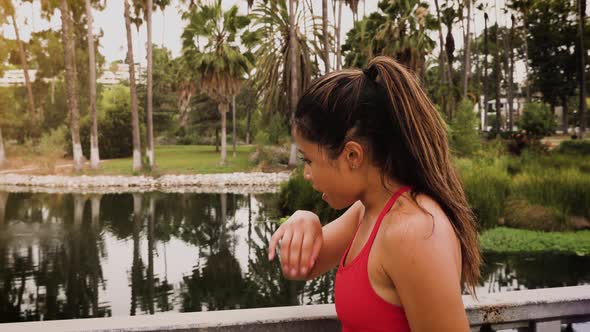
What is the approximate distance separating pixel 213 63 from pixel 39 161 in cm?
842

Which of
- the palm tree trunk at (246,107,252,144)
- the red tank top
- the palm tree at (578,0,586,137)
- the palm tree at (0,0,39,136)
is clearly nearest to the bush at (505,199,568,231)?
the red tank top

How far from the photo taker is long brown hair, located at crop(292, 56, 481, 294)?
2.85ft

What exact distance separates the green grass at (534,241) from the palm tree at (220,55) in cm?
1628

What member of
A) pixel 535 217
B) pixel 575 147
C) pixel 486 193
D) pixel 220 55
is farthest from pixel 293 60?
pixel 535 217

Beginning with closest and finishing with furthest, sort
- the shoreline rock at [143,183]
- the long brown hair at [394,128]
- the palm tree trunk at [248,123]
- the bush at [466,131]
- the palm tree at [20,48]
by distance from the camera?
the long brown hair at [394,128] → the bush at [466,131] → the shoreline rock at [143,183] → the palm tree at [20,48] → the palm tree trunk at [248,123]

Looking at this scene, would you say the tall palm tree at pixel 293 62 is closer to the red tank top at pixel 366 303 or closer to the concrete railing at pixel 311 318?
the concrete railing at pixel 311 318

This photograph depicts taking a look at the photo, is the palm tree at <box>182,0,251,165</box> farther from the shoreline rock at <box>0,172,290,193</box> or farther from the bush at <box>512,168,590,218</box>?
the bush at <box>512,168,590,218</box>

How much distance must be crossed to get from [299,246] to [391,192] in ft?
0.79

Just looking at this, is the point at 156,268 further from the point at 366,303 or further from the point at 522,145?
the point at 522,145

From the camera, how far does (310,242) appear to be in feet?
3.53

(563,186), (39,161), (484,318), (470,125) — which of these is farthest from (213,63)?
(484,318)

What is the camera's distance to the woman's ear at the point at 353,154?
893mm

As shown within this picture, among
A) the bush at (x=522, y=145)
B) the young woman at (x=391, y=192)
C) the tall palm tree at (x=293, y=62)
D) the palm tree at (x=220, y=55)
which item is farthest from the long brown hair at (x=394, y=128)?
the palm tree at (x=220, y=55)

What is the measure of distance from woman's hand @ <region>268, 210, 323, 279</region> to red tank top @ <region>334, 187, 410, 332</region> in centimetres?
18
